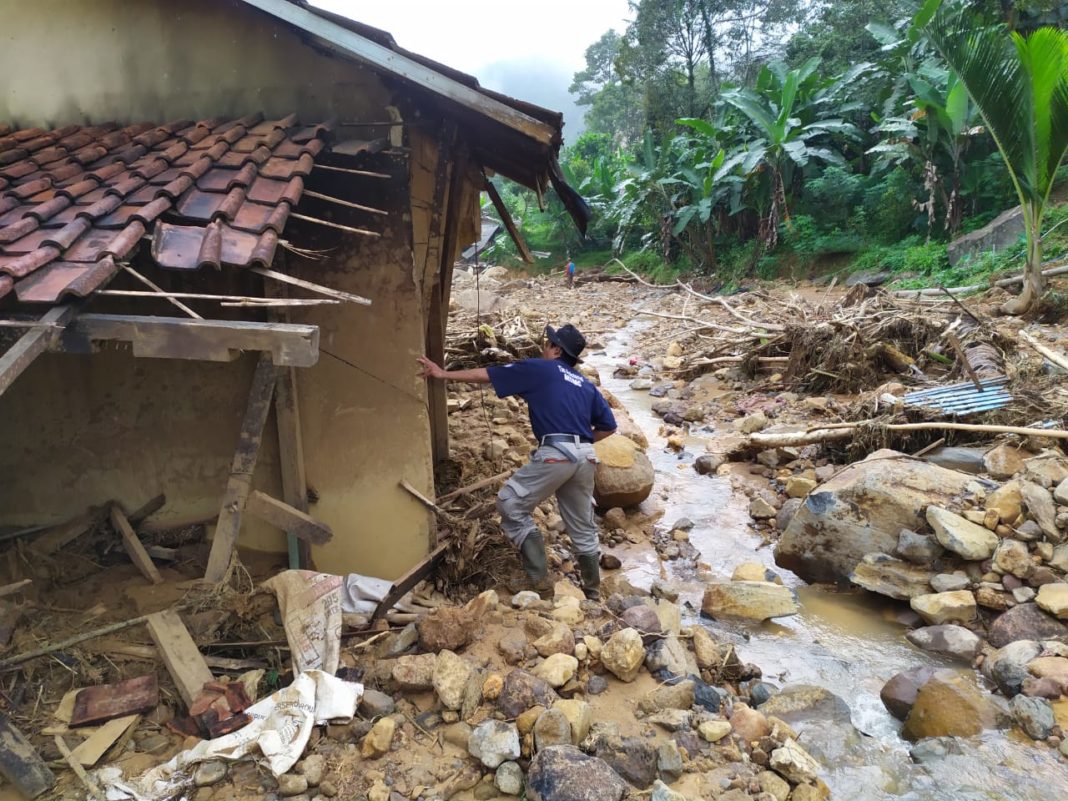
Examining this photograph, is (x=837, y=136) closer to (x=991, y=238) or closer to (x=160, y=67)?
(x=991, y=238)

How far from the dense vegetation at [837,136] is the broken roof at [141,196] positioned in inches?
304

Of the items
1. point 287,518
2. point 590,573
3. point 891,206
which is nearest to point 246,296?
point 287,518

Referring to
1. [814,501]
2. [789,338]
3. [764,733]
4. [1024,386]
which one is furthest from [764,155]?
[764,733]

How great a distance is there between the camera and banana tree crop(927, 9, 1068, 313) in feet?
23.3

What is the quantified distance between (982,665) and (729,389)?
6693mm

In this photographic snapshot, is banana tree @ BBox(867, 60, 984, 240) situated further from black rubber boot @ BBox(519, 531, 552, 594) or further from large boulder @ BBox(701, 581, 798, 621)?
black rubber boot @ BBox(519, 531, 552, 594)

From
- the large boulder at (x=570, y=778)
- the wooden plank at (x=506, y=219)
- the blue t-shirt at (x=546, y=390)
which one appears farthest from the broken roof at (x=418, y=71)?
the large boulder at (x=570, y=778)

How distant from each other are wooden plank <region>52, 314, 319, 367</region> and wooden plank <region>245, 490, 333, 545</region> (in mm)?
1255

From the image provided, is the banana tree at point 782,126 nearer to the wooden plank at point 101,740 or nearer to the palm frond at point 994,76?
the palm frond at point 994,76

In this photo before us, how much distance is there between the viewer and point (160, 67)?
4.41 meters

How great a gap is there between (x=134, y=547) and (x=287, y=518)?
1245 millimetres

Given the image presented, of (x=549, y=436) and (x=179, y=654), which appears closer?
(x=179, y=654)

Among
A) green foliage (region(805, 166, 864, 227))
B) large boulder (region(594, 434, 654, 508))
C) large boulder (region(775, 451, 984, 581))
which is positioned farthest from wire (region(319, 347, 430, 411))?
green foliage (region(805, 166, 864, 227))

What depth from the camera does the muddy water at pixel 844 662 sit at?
3.26m
